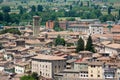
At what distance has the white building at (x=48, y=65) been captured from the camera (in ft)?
88.9

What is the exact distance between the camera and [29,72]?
91.4 feet

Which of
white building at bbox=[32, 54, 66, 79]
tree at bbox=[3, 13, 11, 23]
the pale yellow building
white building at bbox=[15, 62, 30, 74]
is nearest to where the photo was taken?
the pale yellow building

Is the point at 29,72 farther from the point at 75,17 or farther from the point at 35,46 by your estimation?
the point at 75,17

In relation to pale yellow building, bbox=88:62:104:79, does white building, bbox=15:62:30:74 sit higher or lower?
lower

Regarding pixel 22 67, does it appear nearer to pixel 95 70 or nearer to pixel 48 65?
pixel 48 65

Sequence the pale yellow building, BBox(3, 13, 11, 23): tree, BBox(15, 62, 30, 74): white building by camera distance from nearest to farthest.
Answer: the pale yellow building → BBox(15, 62, 30, 74): white building → BBox(3, 13, 11, 23): tree

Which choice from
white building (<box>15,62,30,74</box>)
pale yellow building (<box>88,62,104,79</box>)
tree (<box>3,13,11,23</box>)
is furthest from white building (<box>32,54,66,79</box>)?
tree (<box>3,13,11,23</box>)

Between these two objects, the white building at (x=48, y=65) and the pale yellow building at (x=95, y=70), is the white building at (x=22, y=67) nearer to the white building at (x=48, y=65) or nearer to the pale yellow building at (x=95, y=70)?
the white building at (x=48, y=65)

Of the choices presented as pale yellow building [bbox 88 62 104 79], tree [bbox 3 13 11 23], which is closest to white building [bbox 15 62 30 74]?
pale yellow building [bbox 88 62 104 79]

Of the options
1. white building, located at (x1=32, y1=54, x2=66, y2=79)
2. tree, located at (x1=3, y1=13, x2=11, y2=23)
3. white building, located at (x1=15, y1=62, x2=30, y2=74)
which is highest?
white building, located at (x1=32, y1=54, x2=66, y2=79)

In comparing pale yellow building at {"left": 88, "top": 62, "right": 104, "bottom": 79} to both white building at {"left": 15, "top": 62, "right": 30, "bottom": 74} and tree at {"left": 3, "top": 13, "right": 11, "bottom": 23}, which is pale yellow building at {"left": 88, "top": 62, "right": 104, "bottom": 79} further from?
tree at {"left": 3, "top": 13, "right": 11, "bottom": 23}

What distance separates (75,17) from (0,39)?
1168 inches

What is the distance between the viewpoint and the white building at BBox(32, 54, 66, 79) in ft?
88.9

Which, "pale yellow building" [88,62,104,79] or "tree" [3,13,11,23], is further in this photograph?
"tree" [3,13,11,23]
